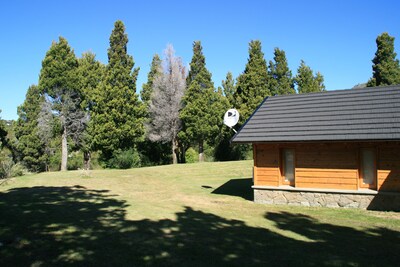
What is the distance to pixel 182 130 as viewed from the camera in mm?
35281

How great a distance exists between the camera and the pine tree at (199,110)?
33.4 metres

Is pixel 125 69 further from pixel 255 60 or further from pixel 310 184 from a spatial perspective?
pixel 310 184

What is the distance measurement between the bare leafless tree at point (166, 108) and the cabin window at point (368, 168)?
23.9 meters

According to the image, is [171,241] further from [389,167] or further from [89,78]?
[89,78]

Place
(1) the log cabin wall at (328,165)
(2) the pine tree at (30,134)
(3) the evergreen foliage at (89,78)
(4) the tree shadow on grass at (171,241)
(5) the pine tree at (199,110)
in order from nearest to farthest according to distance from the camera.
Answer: (4) the tree shadow on grass at (171,241) < (1) the log cabin wall at (328,165) < (3) the evergreen foliage at (89,78) < (2) the pine tree at (30,134) < (5) the pine tree at (199,110)

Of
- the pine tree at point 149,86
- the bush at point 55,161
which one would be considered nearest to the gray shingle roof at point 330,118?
the pine tree at point 149,86

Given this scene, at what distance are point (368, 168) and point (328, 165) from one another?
1.38 metres

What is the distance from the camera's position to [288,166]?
535 inches

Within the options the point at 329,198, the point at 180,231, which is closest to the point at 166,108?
the point at 329,198

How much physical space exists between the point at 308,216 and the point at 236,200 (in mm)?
3911

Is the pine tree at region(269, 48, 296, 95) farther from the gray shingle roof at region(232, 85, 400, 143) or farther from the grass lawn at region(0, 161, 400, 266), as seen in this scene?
the grass lawn at region(0, 161, 400, 266)

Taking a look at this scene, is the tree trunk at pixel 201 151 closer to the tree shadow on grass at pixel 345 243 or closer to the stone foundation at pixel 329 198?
the stone foundation at pixel 329 198

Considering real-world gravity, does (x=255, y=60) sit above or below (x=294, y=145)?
above

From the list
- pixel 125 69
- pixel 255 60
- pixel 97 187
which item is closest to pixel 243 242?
pixel 97 187
